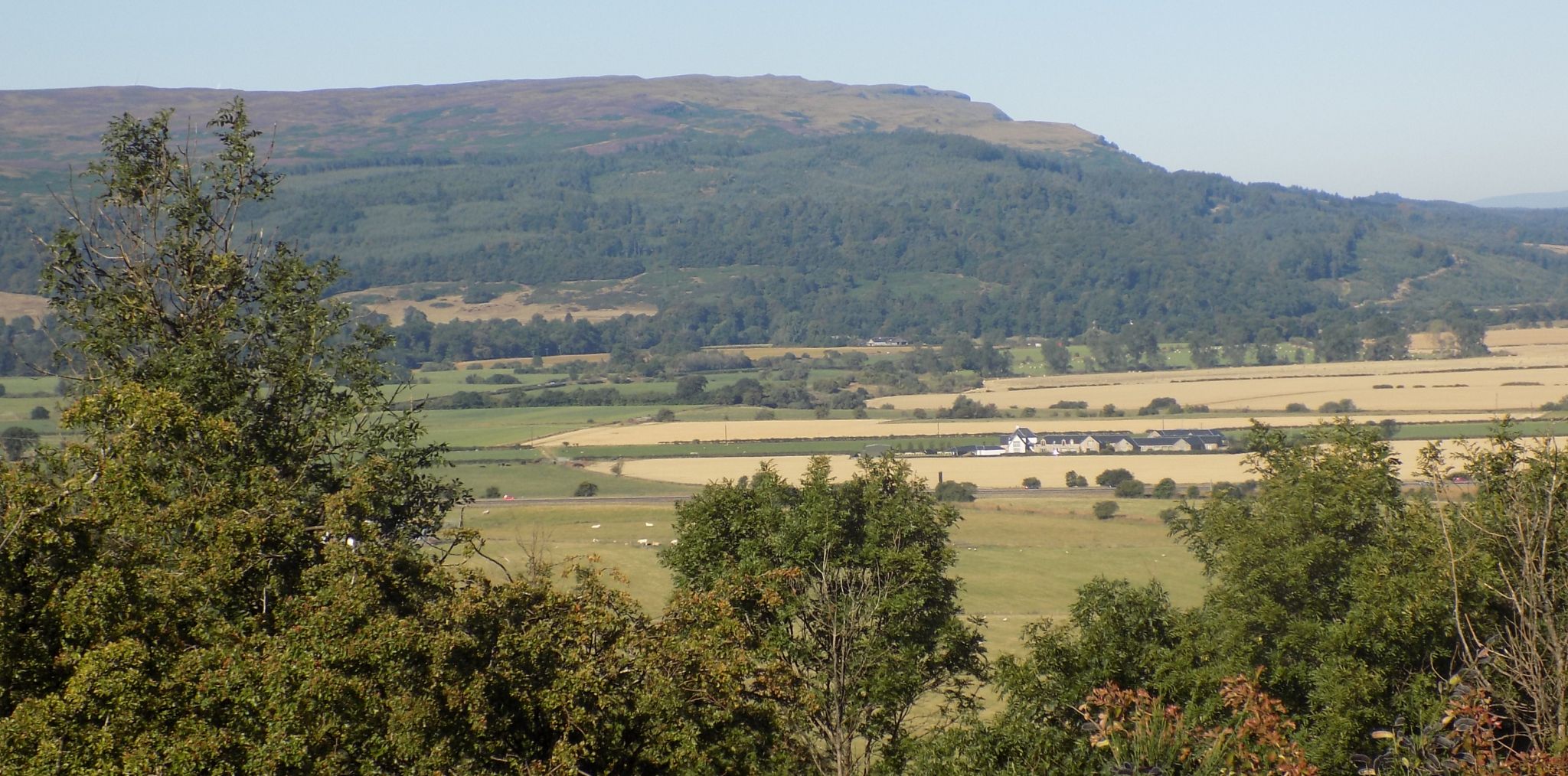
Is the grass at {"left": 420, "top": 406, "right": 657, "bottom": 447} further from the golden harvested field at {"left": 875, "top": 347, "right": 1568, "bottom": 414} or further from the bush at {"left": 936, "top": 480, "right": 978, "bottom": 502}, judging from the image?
the bush at {"left": 936, "top": 480, "right": 978, "bottom": 502}

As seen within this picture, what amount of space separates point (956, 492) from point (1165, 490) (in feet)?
26.2

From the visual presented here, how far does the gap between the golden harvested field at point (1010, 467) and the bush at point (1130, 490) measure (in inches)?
91.3

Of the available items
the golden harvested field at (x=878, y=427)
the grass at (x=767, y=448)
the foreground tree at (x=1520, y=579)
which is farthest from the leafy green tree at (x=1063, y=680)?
the golden harvested field at (x=878, y=427)

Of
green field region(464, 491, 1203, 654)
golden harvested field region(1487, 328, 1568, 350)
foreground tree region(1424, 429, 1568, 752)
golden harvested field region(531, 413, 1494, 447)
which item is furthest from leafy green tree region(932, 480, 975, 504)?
golden harvested field region(1487, 328, 1568, 350)

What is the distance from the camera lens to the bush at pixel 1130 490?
5520 centimetres

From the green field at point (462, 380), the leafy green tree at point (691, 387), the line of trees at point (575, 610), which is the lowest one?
the green field at point (462, 380)

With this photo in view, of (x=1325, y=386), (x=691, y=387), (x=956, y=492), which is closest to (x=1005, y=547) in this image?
(x=956, y=492)

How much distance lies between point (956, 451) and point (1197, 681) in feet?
180

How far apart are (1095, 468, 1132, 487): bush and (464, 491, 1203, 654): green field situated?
4.52 metres

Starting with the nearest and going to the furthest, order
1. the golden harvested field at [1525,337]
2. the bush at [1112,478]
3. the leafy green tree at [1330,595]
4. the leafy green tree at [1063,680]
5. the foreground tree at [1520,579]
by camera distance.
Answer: the foreground tree at [1520,579]
the leafy green tree at [1063,680]
the leafy green tree at [1330,595]
the bush at [1112,478]
the golden harvested field at [1525,337]

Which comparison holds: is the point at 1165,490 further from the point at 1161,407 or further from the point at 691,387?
the point at 691,387

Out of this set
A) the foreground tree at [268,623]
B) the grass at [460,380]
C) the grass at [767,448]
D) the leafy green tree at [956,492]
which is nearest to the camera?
the foreground tree at [268,623]

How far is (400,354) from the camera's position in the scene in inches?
5256

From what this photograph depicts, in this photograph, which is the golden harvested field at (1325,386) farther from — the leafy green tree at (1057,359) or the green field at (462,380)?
the green field at (462,380)
